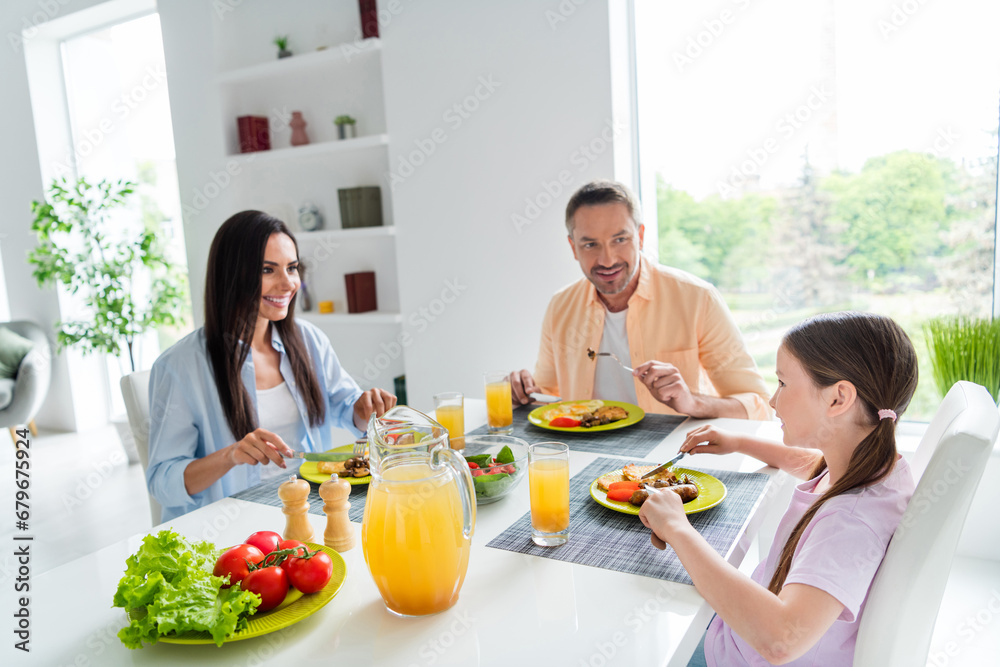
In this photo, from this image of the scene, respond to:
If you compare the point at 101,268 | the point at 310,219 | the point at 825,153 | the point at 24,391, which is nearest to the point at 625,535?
the point at 825,153

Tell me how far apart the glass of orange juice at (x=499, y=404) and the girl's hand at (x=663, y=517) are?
25.9 inches

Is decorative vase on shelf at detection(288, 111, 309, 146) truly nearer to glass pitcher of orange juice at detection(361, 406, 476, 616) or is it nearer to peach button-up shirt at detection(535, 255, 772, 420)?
peach button-up shirt at detection(535, 255, 772, 420)

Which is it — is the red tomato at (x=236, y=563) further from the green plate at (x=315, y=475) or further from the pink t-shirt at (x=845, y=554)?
the pink t-shirt at (x=845, y=554)

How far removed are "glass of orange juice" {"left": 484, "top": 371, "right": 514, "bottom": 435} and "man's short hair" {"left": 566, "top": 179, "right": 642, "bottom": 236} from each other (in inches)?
28.8

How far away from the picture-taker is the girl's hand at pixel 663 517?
3.28ft

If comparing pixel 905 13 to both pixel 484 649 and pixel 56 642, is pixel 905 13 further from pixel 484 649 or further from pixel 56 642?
pixel 56 642

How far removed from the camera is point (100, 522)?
334cm

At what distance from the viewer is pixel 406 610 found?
92 centimetres

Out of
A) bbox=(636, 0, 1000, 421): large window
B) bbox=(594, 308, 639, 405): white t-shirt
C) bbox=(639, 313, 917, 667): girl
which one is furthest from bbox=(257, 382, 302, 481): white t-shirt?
bbox=(636, 0, 1000, 421): large window

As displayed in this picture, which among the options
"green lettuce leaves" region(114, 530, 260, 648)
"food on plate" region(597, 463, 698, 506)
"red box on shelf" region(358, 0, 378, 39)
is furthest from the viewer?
"red box on shelf" region(358, 0, 378, 39)

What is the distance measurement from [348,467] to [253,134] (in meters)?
3.05

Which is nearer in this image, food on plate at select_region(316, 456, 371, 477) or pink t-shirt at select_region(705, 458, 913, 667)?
pink t-shirt at select_region(705, 458, 913, 667)

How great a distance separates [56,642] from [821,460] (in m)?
1.24

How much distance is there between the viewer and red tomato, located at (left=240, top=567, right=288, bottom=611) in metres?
0.88
